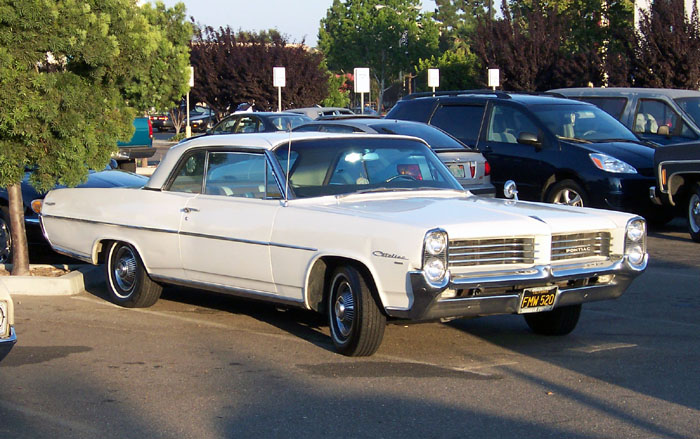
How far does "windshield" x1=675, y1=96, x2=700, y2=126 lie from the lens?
16.4 meters

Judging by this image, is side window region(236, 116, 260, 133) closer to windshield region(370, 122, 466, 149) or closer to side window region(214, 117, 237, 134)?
side window region(214, 117, 237, 134)

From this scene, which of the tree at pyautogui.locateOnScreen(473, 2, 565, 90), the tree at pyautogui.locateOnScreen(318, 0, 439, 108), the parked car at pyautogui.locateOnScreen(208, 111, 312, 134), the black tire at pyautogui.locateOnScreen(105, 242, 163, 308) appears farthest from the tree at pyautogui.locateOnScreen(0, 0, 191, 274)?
the tree at pyautogui.locateOnScreen(318, 0, 439, 108)

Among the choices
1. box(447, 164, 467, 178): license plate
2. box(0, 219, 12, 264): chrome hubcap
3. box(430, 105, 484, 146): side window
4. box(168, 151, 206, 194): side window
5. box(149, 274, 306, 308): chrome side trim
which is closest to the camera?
box(149, 274, 306, 308): chrome side trim

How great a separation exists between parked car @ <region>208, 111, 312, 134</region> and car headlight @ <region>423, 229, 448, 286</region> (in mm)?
15426

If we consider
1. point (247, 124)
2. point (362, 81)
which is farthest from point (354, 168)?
point (362, 81)

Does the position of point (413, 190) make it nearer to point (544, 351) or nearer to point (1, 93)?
point (544, 351)

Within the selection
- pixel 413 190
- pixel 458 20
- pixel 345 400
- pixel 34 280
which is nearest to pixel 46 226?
pixel 34 280

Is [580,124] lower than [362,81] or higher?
lower

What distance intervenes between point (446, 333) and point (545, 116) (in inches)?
299

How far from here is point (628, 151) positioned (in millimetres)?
14281

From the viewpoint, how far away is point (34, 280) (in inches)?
377

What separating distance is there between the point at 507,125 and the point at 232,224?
8.24 m

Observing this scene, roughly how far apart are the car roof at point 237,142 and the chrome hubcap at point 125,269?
24.9 inches

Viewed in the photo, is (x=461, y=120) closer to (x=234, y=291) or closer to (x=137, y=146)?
(x=234, y=291)
